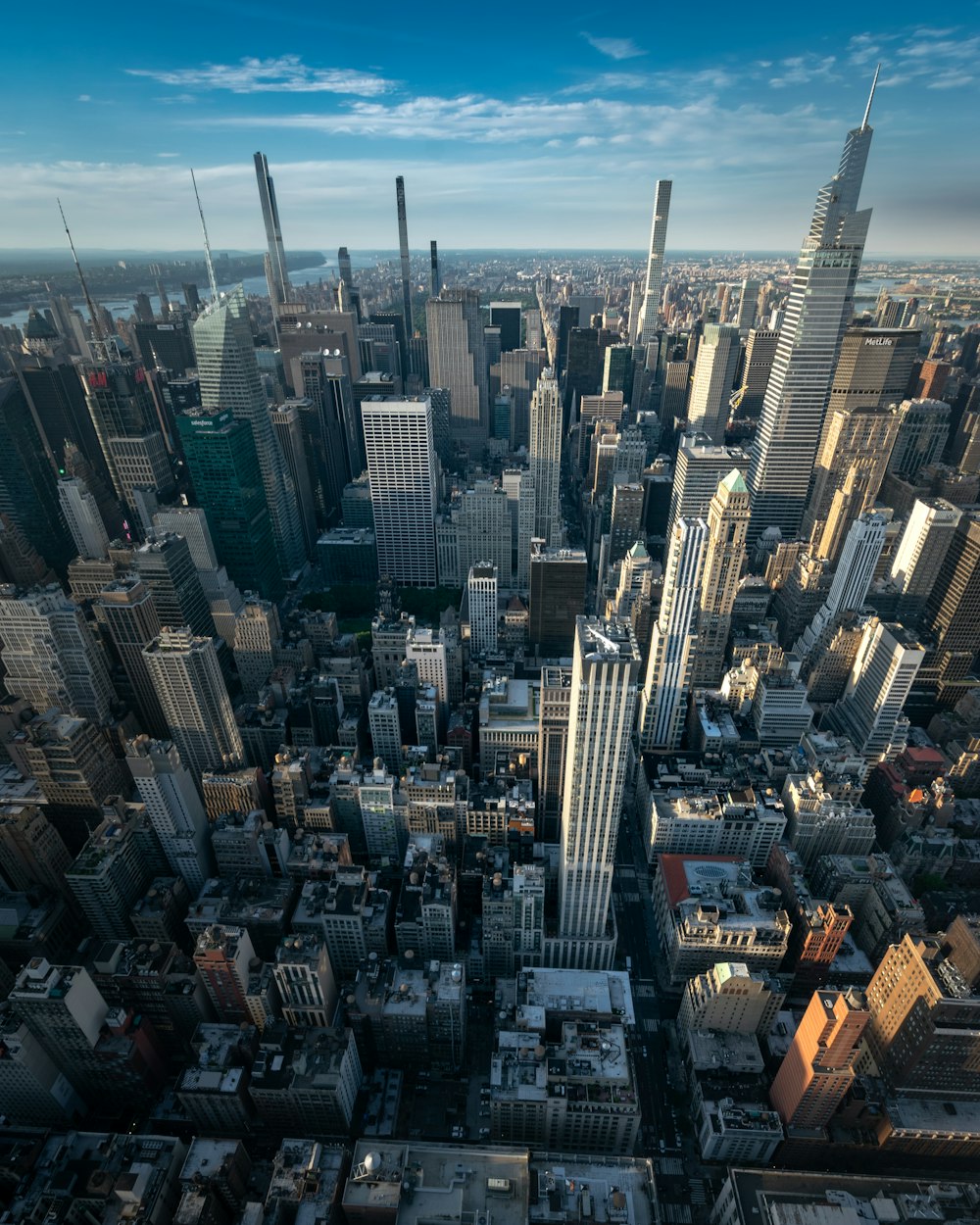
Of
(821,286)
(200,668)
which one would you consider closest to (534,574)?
(200,668)

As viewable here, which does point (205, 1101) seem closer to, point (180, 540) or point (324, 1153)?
point (324, 1153)

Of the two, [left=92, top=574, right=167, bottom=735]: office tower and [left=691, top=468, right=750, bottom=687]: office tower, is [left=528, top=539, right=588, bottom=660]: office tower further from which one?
[left=92, top=574, right=167, bottom=735]: office tower

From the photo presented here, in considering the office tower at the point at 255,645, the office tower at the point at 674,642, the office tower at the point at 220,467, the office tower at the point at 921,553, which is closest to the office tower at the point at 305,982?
the office tower at the point at 255,645

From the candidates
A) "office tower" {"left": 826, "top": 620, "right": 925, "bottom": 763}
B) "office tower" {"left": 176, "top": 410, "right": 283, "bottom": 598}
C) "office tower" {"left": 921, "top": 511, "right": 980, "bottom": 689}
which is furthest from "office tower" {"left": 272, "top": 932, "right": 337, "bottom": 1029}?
"office tower" {"left": 921, "top": 511, "right": 980, "bottom": 689}

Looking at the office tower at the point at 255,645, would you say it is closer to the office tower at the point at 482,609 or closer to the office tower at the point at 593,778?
the office tower at the point at 482,609

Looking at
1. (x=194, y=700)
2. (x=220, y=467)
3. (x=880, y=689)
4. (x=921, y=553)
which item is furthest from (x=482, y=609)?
(x=921, y=553)

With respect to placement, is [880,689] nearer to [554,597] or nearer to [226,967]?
[554,597]
